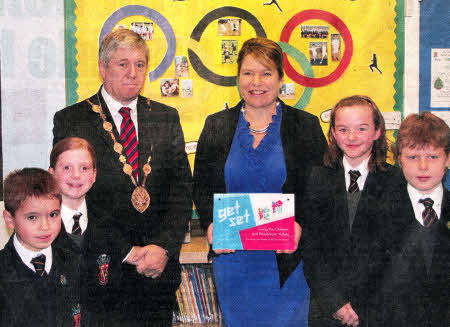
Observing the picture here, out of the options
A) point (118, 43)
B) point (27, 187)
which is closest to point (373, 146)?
point (118, 43)

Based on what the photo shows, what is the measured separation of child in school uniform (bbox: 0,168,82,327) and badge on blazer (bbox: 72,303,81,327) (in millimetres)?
17

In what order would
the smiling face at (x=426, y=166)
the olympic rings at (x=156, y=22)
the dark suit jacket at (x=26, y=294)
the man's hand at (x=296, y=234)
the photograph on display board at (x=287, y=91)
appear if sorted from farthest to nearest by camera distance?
the photograph on display board at (x=287, y=91) < the olympic rings at (x=156, y=22) < the man's hand at (x=296, y=234) < the smiling face at (x=426, y=166) < the dark suit jacket at (x=26, y=294)

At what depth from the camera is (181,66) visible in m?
1.81

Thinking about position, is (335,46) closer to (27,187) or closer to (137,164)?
(137,164)

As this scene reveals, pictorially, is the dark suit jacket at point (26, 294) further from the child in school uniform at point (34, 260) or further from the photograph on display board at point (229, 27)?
the photograph on display board at point (229, 27)

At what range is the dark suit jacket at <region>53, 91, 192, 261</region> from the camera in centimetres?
162

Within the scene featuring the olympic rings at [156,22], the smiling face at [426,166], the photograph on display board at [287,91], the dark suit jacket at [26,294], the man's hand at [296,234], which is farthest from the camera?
the photograph on display board at [287,91]

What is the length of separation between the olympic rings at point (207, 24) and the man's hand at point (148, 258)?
726 millimetres

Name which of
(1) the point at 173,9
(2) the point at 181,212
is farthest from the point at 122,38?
(2) the point at 181,212

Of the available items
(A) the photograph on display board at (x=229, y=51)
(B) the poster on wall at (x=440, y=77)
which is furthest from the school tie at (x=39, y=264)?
(B) the poster on wall at (x=440, y=77)

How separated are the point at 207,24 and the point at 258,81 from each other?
389 millimetres

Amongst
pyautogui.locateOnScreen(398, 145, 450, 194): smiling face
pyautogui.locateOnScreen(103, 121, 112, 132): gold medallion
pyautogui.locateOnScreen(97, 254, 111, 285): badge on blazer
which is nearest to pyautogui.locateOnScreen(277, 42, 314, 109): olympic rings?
pyautogui.locateOnScreen(398, 145, 450, 194): smiling face

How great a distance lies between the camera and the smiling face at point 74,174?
1537 mm

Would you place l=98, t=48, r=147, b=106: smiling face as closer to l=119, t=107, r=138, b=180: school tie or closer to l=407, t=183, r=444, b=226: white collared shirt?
l=119, t=107, r=138, b=180: school tie
